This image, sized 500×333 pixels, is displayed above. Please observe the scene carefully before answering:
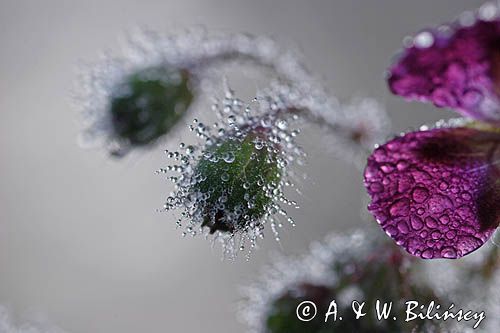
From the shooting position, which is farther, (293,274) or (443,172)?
(293,274)

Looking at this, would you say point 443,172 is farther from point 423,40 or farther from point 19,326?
point 19,326

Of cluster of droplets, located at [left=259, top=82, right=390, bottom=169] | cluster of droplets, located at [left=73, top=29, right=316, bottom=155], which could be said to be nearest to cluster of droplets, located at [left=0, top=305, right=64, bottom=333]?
cluster of droplets, located at [left=73, top=29, right=316, bottom=155]

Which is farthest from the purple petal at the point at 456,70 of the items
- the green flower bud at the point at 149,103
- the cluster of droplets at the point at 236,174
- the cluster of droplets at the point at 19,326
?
the cluster of droplets at the point at 19,326

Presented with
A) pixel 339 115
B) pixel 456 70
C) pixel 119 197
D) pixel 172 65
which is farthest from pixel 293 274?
pixel 119 197

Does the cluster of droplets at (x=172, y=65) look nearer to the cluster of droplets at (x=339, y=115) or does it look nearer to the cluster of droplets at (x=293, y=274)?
the cluster of droplets at (x=339, y=115)

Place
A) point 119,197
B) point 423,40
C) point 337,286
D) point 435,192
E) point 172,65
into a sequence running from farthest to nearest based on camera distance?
point 119,197 < point 172,65 < point 337,286 < point 435,192 < point 423,40

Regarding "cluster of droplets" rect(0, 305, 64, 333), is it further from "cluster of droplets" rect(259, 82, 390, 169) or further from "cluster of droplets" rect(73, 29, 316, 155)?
"cluster of droplets" rect(259, 82, 390, 169)

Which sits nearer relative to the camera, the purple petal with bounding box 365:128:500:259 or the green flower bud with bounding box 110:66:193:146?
the purple petal with bounding box 365:128:500:259

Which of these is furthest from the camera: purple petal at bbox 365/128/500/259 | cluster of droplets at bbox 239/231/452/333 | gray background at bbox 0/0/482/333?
gray background at bbox 0/0/482/333
